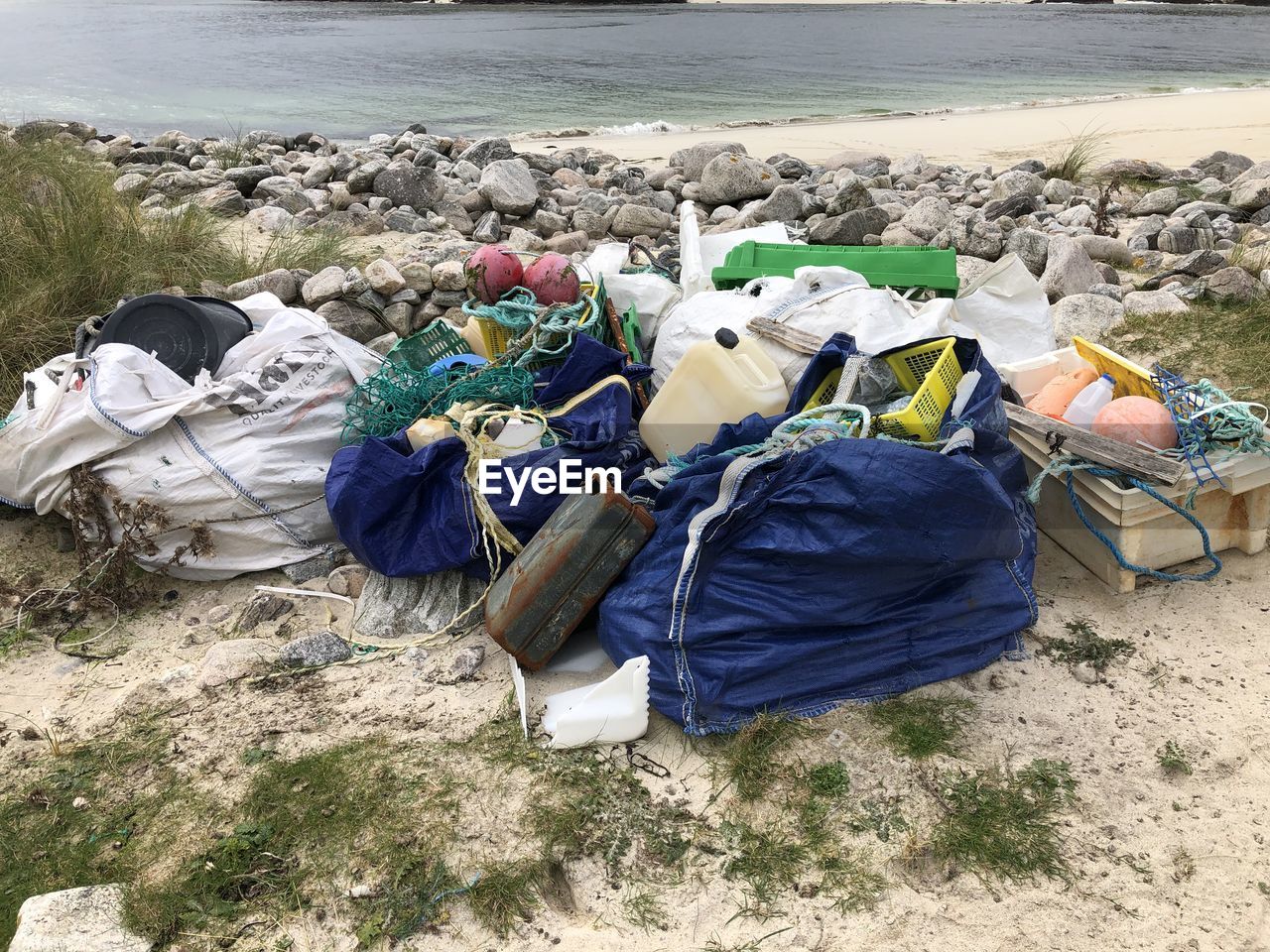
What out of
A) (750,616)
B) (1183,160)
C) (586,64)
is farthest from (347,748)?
(586,64)

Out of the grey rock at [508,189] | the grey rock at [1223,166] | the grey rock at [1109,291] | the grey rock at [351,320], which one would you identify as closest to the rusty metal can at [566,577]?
the grey rock at [351,320]

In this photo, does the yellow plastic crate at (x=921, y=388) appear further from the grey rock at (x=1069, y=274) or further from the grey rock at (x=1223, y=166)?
the grey rock at (x=1223, y=166)

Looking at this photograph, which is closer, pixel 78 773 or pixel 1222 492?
pixel 78 773

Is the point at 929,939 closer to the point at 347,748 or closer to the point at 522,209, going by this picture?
the point at 347,748

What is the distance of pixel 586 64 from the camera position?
23.0 m

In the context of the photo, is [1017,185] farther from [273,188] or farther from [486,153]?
[273,188]

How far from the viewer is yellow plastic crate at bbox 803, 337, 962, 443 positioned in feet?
8.75

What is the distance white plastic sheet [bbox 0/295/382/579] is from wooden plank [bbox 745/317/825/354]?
1505 mm

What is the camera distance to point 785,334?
326 cm

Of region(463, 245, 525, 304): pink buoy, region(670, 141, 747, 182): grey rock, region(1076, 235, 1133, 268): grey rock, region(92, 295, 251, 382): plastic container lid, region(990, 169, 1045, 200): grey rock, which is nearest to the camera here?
region(92, 295, 251, 382): plastic container lid

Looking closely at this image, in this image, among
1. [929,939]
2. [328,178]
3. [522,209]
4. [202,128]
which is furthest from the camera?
[202,128]

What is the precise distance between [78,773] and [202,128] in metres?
14.4

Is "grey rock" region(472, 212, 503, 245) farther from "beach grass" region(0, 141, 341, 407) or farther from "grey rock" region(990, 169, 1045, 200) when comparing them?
"grey rock" region(990, 169, 1045, 200)

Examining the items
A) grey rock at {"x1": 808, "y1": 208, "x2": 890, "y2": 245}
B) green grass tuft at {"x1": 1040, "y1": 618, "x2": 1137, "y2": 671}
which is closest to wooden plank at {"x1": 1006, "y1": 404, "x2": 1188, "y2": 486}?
green grass tuft at {"x1": 1040, "y1": 618, "x2": 1137, "y2": 671}
